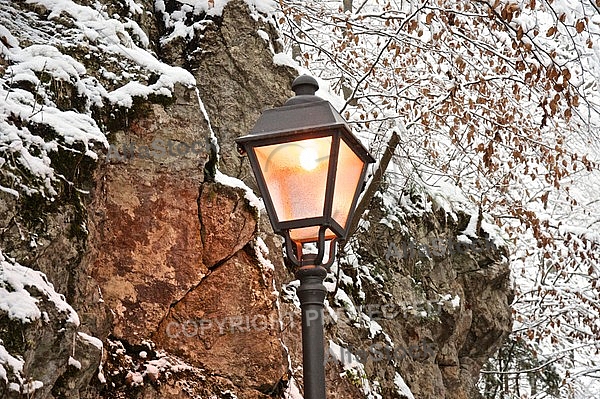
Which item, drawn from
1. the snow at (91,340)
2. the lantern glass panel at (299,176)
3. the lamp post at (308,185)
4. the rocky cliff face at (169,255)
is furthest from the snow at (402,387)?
the lantern glass panel at (299,176)

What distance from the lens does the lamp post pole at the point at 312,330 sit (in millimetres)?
3201

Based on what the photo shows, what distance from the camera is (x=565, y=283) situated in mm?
15320

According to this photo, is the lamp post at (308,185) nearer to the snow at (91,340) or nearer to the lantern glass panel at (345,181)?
the lantern glass panel at (345,181)

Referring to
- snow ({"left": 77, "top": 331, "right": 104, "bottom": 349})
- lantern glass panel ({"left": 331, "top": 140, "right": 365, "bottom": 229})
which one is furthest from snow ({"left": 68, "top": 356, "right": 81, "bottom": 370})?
lantern glass panel ({"left": 331, "top": 140, "right": 365, "bottom": 229})

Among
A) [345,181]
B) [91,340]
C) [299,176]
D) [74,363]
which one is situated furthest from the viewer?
→ [91,340]

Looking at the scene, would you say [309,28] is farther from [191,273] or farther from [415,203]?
[191,273]

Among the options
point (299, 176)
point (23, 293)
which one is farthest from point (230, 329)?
point (299, 176)

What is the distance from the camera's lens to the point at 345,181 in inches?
137

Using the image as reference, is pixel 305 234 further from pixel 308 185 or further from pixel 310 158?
pixel 310 158

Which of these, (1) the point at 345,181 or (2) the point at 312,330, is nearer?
(2) the point at 312,330

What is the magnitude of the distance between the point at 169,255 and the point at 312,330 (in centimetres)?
279

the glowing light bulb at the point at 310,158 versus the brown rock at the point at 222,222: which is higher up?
the brown rock at the point at 222,222

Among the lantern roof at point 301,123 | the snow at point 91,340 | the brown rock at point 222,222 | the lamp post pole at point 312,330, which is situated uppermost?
the brown rock at point 222,222

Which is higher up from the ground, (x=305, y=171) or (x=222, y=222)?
(x=222, y=222)
